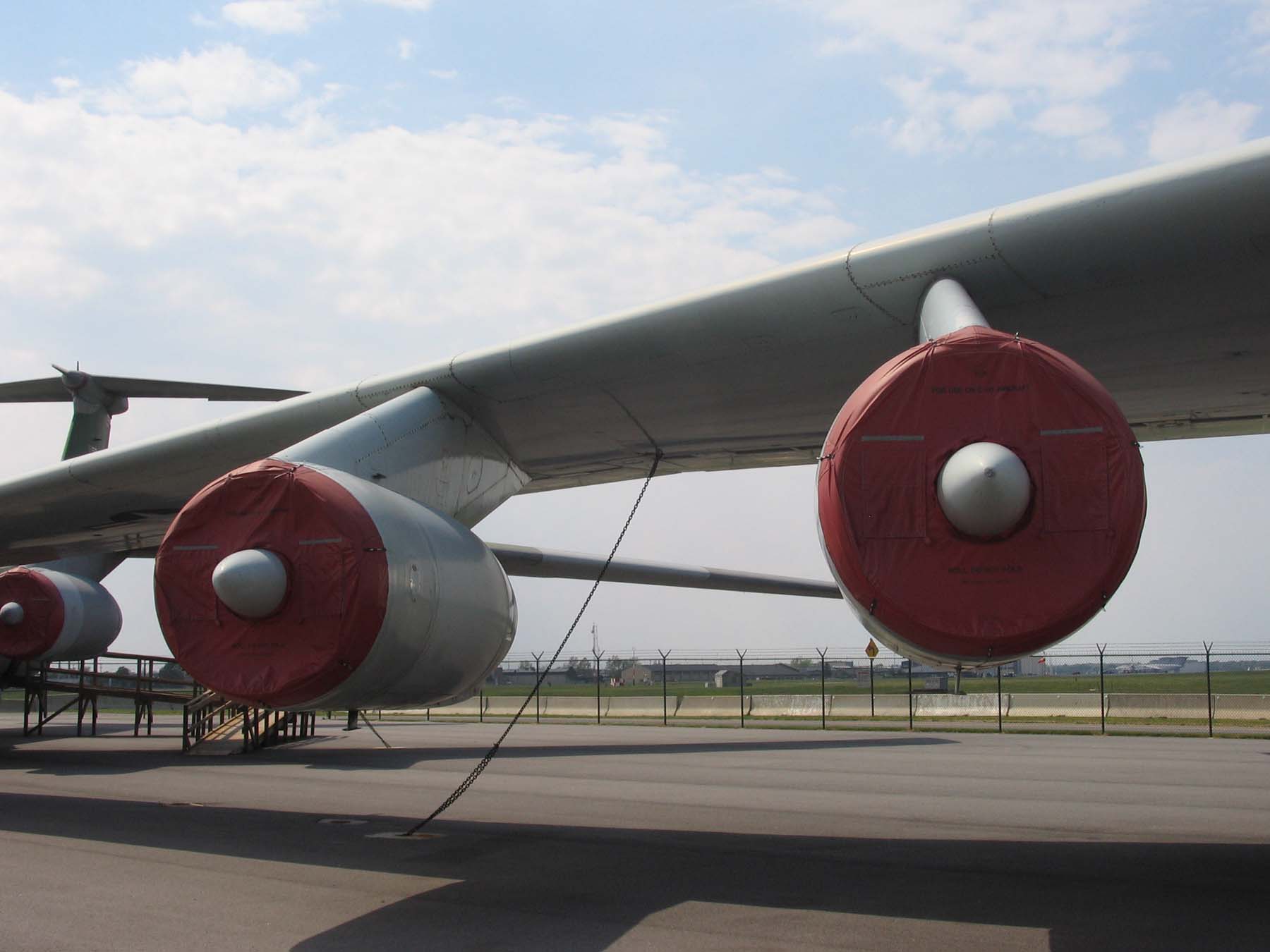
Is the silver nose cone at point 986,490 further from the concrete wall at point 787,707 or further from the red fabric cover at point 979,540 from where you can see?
the concrete wall at point 787,707

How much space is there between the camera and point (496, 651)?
8.28m

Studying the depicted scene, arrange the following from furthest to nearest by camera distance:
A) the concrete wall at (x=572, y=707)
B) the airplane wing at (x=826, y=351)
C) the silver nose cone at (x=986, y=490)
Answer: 1. the concrete wall at (x=572, y=707)
2. the airplane wing at (x=826, y=351)
3. the silver nose cone at (x=986, y=490)

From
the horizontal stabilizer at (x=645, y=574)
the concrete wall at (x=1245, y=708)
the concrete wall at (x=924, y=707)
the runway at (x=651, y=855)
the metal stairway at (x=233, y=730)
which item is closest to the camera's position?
the runway at (x=651, y=855)

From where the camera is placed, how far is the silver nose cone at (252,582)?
6.44 meters

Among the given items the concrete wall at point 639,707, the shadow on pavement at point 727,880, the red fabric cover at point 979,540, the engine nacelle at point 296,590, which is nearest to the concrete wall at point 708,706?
the concrete wall at point 639,707

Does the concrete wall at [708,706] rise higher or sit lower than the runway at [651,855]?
lower

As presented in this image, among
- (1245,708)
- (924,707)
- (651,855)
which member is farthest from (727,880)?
(924,707)

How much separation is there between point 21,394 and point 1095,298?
16889 millimetres

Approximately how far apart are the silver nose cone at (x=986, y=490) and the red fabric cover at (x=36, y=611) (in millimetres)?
19226

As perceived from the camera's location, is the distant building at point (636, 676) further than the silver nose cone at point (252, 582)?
Yes

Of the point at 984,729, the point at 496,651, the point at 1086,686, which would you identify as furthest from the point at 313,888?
the point at 1086,686

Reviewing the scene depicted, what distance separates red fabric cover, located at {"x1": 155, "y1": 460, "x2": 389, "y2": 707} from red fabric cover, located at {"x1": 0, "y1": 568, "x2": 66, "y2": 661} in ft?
49.6

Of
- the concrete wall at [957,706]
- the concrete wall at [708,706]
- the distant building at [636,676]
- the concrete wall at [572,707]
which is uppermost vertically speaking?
the concrete wall at [957,706]

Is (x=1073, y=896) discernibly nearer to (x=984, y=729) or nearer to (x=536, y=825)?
(x=536, y=825)
